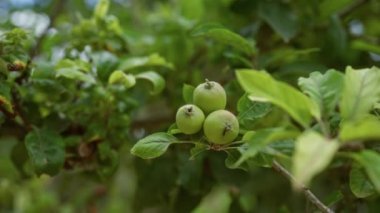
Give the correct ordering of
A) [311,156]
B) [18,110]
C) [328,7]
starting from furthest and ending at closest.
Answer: [328,7], [18,110], [311,156]

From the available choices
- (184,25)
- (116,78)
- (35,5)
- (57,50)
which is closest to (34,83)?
(116,78)

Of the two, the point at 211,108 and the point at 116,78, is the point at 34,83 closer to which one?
the point at 116,78

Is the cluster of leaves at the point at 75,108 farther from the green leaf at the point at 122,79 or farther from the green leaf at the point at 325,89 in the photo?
the green leaf at the point at 325,89

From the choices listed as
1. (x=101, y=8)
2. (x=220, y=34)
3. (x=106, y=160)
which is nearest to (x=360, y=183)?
(x=220, y=34)

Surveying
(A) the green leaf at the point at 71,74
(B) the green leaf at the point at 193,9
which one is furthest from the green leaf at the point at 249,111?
(B) the green leaf at the point at 193,9

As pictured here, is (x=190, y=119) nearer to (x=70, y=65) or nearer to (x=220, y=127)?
(x=220, y=127)
